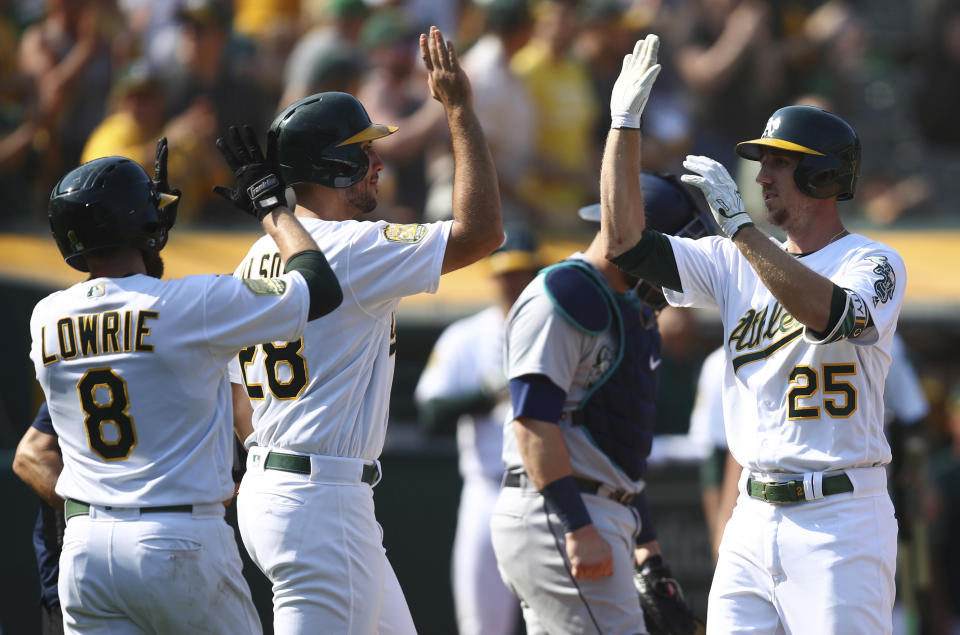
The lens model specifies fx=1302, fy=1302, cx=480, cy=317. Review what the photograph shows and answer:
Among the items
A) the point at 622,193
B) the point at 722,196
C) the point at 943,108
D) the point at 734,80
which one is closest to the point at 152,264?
the point at 622,193

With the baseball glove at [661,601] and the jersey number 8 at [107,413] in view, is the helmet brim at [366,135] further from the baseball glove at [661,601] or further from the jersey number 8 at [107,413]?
the baseball glove at [661,601]

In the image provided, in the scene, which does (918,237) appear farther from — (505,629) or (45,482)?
(45,482)

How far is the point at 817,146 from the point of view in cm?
393

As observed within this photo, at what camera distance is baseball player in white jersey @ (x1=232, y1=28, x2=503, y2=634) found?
373 cm

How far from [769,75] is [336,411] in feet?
22.1

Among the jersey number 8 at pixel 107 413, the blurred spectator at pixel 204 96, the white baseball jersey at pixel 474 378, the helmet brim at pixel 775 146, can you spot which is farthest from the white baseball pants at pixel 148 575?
the blurred spectator at pixel 204 96

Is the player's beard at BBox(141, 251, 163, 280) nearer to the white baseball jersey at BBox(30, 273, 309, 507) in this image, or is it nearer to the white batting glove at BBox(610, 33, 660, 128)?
the white baseball jersey at BBox(30, 273, 309, 507)

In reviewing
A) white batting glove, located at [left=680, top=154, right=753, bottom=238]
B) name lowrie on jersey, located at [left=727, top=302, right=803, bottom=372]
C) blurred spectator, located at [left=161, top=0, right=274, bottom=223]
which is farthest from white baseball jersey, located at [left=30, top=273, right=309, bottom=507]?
blurred spectator, located at [left=161, top=0, right=274, bottom=223]

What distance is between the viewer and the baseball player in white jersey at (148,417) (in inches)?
136

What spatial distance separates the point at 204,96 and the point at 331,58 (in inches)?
37.1

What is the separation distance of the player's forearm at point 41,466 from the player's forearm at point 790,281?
2.31m

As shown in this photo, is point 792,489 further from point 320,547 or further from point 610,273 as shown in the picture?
point 320,547

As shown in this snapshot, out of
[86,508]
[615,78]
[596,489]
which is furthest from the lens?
[615,78]

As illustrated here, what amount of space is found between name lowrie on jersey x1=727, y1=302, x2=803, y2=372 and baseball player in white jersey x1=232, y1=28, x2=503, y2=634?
793mm
